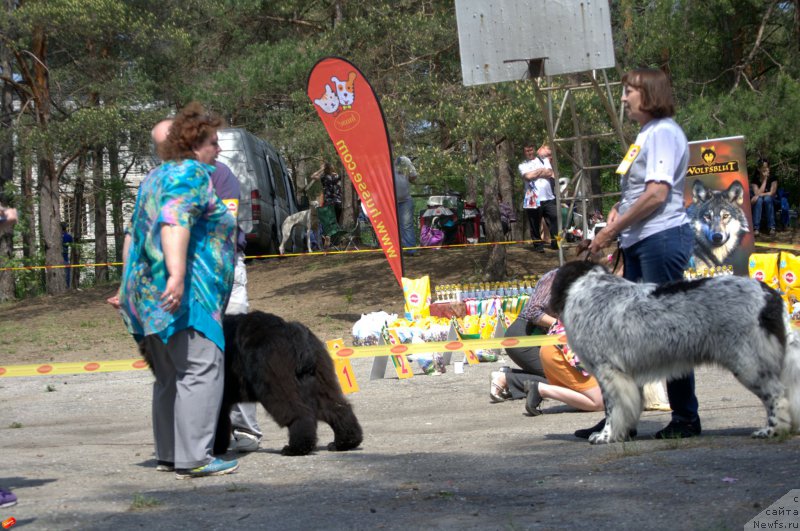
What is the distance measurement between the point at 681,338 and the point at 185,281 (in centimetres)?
255

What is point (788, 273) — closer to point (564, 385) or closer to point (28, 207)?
point (564, 385)

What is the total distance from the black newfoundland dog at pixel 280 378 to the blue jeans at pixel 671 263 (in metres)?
1.85

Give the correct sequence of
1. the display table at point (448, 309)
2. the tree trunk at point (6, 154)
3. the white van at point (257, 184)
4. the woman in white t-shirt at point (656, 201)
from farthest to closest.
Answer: the white van at point (257, 184) → the tree trunk at point (6, 154) → the display table at point (448, 309) → the woman in white t-shirt at point (656, 201)


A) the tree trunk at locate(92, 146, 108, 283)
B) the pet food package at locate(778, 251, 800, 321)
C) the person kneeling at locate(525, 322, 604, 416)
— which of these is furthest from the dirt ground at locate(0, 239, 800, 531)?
the tree trunk at locate(92, 146, 108, 283)

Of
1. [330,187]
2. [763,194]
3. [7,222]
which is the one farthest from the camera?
[330,187]

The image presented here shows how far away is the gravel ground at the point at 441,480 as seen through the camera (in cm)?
384

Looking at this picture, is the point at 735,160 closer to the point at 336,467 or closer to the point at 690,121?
the point at 690,121

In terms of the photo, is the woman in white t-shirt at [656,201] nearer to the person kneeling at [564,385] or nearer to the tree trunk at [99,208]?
the person kneeling at [564,385]

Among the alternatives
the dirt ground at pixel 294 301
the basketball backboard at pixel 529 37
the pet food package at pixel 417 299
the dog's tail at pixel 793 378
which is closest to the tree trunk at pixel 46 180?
the dirt ground at pixel 294 301

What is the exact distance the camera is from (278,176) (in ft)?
76.7

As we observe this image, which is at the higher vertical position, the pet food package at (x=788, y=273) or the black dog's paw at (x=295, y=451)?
the pet food package at (x=788, y=273)

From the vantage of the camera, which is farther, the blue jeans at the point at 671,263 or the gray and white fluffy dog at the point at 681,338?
the blue jeans at the point at 671,263

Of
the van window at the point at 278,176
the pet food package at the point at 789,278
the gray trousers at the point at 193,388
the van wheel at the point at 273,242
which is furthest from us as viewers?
the van window at the point at 278,176

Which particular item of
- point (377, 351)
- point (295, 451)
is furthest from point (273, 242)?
point (295, 451)
